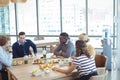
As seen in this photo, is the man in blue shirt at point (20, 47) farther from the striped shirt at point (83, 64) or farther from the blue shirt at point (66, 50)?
the striped shirt at point (83, 64)

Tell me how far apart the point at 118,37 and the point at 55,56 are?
7.69 feet

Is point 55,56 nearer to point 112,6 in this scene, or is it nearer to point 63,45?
point 63,45

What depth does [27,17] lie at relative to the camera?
952 cm

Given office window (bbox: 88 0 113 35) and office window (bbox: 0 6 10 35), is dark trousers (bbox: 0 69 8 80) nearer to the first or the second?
office window (bbox: 88 0 113 35)

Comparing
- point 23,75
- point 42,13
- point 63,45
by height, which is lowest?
point 23,75

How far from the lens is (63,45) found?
5176mm

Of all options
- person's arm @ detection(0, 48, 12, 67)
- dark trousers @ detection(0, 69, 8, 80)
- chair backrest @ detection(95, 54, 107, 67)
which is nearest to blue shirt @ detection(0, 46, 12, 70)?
person's arm @ detection(0, 48, 12, 67)

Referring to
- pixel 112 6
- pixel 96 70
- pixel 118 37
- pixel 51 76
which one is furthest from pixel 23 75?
pixel 112 6

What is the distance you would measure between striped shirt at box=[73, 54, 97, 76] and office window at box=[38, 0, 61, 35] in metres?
5.55

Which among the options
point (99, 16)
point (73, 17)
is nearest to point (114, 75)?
point (99, 16)

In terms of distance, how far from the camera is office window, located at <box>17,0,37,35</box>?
936cm

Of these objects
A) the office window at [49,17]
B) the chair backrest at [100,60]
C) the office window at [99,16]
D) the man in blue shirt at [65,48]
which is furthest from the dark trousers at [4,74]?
the office window at [49,17]

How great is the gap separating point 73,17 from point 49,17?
0.99m

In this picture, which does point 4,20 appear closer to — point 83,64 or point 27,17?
point 27,17
